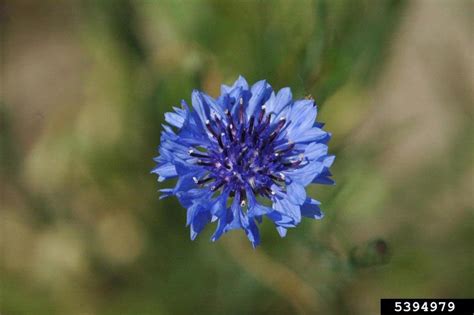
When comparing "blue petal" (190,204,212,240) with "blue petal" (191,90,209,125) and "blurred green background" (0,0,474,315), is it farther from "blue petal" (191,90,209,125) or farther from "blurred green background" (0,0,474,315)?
"blurred green background" (0,0,474,315)

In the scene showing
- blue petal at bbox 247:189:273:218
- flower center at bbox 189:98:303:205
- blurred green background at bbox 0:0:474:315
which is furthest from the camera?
blurred green background at bbox 0:0:474:315

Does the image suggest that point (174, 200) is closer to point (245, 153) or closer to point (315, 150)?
point (245, 153)

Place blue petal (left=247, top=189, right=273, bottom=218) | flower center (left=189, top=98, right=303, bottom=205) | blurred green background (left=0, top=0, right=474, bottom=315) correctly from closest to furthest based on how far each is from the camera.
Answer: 1. blue petal (left=247, top=189, right=273, bottom=218)
2. flower center (left=189, top=98, right=303, bottom=205)
3. blurred green background (left=0, top=0, right=474, bottom=315)

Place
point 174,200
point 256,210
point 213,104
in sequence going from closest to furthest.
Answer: point 256,210 < point 213,104 < point 174,200

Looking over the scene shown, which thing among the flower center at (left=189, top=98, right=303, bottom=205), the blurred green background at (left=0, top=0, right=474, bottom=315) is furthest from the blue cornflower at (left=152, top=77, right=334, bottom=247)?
the blurred green background at (left=0, top=0, right=474, bottom=315)

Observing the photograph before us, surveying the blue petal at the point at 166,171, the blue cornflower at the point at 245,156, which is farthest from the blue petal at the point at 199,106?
the blue petal at the point at 166,171

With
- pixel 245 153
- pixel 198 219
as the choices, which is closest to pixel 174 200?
pixel 245 153

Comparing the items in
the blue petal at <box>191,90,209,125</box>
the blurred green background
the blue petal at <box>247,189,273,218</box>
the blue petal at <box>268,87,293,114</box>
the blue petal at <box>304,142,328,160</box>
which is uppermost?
the blurred green background
